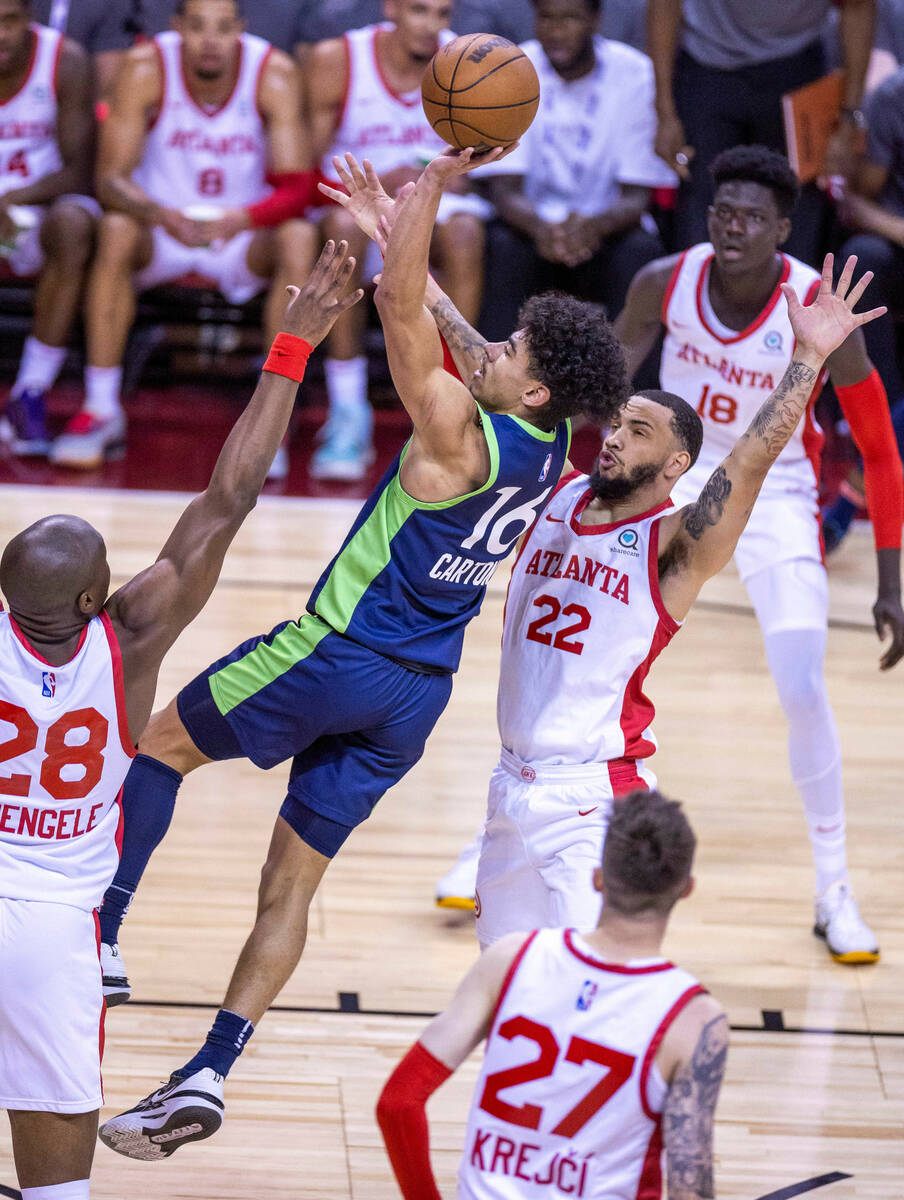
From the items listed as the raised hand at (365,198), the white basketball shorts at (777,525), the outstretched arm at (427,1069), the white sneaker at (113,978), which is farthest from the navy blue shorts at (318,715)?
the white basketball shorts at (777,525)

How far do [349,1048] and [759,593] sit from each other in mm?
1858

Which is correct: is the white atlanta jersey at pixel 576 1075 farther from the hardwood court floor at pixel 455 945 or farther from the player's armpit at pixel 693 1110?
the hardwood court floor at pixel 455 945

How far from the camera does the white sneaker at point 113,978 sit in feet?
12.6

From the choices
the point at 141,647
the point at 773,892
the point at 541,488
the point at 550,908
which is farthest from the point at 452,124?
the point at 773,892

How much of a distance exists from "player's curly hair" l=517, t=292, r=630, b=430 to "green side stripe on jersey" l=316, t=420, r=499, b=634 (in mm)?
351

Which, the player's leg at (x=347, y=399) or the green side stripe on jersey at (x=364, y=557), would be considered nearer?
the green side stripe on jersey at (x=364, y=557)

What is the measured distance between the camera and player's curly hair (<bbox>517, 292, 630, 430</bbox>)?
12.2ft

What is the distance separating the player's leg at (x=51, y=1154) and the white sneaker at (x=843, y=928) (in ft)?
8.88

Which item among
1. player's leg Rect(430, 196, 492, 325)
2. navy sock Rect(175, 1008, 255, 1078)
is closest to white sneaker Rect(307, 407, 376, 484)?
player's leg Rect(430, 196, 492, 325)

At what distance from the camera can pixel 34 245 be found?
9078mm

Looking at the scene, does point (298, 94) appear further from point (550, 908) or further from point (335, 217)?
point (550, 908)

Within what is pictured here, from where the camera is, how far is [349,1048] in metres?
4.52

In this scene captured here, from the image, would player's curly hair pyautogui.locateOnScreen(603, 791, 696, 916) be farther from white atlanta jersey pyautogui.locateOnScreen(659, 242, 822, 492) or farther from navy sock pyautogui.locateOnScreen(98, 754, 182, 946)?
white atlanta jersey pyautogui.locateOnScreen(659, 242, 822, 492)

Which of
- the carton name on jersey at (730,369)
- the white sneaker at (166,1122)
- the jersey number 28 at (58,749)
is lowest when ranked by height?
the white sneaker at (166,1122)
